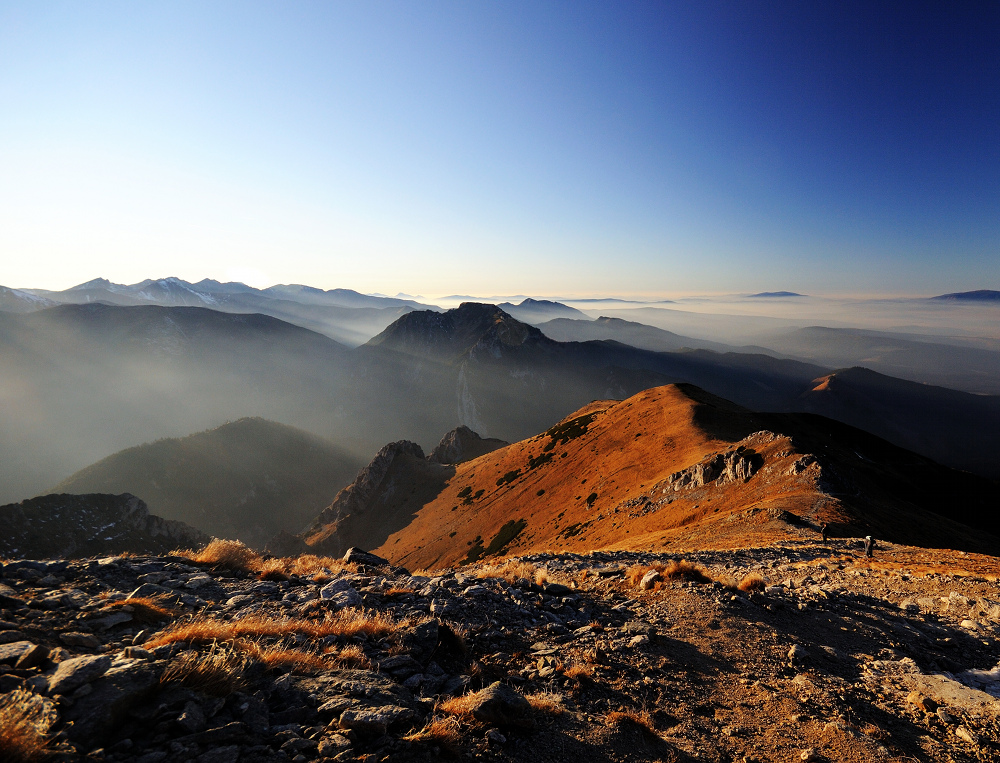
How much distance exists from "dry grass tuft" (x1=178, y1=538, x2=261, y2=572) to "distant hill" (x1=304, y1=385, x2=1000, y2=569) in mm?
20653

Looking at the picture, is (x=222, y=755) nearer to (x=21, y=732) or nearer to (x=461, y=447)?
(x=21, y=732)

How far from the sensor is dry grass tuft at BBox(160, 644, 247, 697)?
4.49m

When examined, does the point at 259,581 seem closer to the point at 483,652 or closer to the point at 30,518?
the point at 483,652

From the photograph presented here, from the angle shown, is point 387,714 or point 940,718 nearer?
point 387,714

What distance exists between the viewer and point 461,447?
119375 millimetres

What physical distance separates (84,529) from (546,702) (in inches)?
3114

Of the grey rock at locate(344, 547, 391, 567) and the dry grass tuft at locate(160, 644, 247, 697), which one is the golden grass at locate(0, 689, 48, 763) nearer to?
the dry grass tuft at locate(160, 644, 247, 697)

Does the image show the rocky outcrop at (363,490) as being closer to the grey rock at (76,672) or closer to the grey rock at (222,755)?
the grey rock at (76,672)

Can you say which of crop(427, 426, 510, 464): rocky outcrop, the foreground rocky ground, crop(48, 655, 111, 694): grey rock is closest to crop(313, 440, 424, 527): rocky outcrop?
crop(427, 426, 510, 464): rocky outcrop

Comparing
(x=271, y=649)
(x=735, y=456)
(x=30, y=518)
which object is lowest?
(x=30, y=518)

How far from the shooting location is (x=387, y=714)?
15.1 feet

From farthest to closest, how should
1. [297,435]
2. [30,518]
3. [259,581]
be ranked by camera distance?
1. [297,435]
2. [30,518]
3. [259,581]

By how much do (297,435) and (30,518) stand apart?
103035mm

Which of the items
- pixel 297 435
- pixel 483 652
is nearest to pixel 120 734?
pixel 483 652
